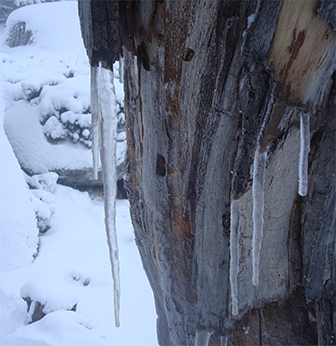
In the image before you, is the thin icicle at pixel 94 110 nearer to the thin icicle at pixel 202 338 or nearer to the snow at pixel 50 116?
the thin icicle at pixel 202 338

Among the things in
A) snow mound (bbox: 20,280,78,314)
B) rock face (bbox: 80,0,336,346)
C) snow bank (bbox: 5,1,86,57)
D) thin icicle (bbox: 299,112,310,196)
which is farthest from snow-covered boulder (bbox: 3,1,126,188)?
thin icicle (bbox: 299,112,310,196)

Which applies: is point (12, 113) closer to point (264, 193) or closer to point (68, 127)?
point (68, 127)

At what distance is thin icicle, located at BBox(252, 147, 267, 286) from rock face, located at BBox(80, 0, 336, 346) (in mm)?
21

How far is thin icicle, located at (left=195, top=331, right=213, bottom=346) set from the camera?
3.00ft

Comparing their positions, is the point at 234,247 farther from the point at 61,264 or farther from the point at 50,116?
the point at 50,116

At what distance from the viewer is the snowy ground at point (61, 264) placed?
6.45 feet

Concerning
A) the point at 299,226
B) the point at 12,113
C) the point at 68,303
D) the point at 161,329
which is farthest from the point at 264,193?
the point at 12,113

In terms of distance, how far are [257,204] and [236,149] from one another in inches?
5.5

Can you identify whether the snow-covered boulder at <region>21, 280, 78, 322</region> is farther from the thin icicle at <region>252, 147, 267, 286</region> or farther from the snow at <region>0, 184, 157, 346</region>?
the thin icicle at <region>252, 147, 267, 286</region>

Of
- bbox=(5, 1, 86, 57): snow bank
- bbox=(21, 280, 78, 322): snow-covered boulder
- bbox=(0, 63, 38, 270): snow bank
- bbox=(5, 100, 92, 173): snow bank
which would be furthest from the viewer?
bbox=(5, 1, 86, 57): snow bank

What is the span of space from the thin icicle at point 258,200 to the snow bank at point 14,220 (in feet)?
9.18

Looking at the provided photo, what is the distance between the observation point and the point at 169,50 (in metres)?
0.67

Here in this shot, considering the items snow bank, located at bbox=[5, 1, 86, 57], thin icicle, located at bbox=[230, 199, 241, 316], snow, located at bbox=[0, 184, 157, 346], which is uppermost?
snow bank, located at bbox=[5, 1, 86, 57]

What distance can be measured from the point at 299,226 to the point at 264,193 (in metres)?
0.14
